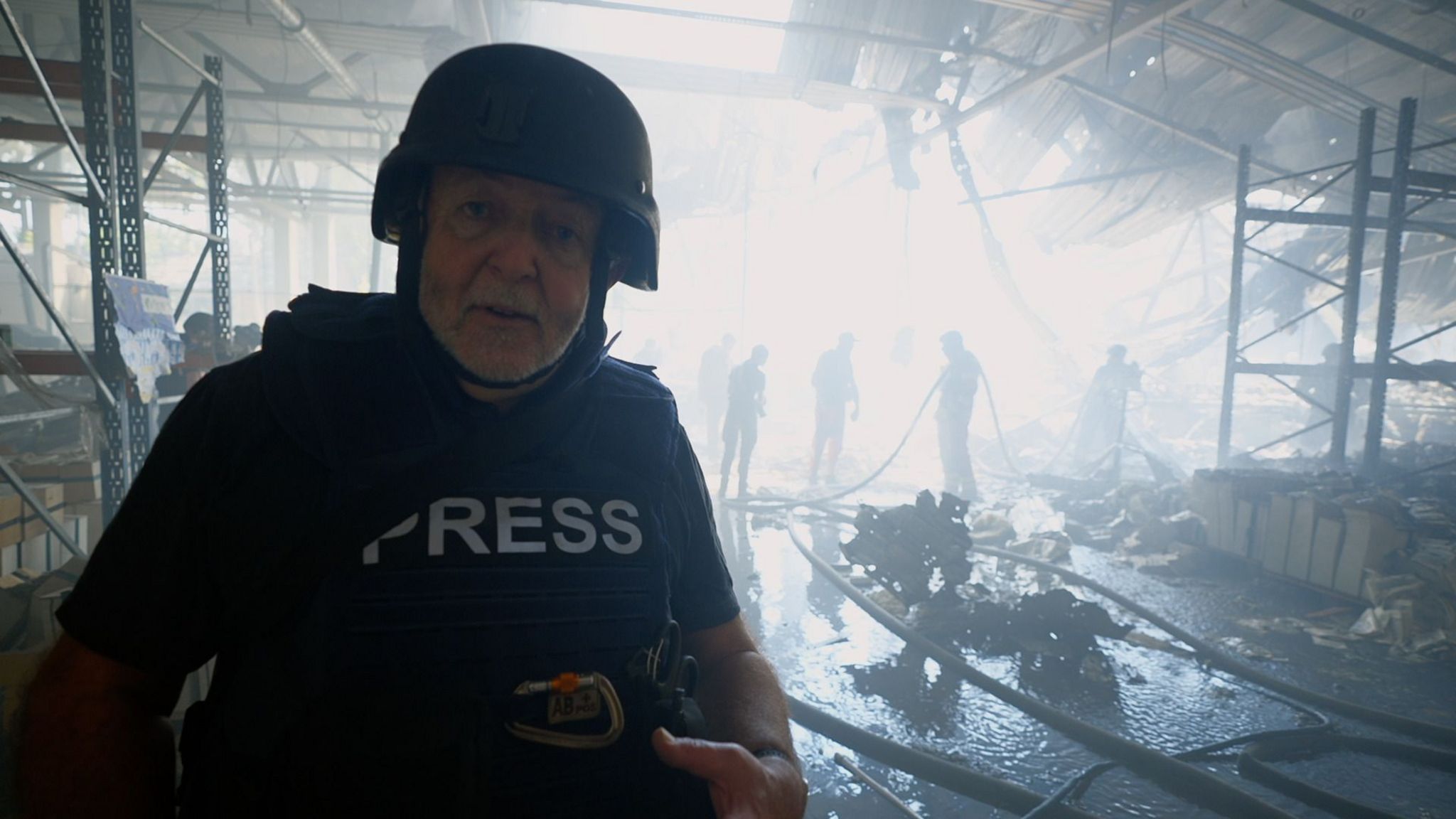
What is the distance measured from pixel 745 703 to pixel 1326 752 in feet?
14.3

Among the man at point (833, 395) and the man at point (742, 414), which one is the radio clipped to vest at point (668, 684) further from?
the man at point (833, 395)

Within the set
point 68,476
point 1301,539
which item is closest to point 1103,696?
point 1301,539

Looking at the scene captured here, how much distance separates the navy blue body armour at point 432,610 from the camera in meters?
1.01

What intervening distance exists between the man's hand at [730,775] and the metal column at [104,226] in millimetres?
4810

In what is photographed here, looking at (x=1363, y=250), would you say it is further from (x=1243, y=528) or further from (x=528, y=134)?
(x=528, y=134)

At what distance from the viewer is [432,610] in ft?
3.65

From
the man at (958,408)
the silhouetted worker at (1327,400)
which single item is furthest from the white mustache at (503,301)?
the silhouetted worker at (1327,400)

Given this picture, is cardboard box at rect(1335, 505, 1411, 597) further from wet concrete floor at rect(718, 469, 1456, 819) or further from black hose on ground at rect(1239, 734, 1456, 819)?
black hose on ground at rect(1239, 734, 1456, 819)

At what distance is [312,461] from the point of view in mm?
1146

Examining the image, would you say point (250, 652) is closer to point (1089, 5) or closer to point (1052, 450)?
point (1089, 5)

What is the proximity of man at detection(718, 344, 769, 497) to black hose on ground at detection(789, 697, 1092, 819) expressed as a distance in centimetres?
625

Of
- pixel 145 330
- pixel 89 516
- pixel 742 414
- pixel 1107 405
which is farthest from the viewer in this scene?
pixel 1107 405

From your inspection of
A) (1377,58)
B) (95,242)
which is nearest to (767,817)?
(95,242)

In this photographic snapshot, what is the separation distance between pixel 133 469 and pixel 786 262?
23.4 metres
